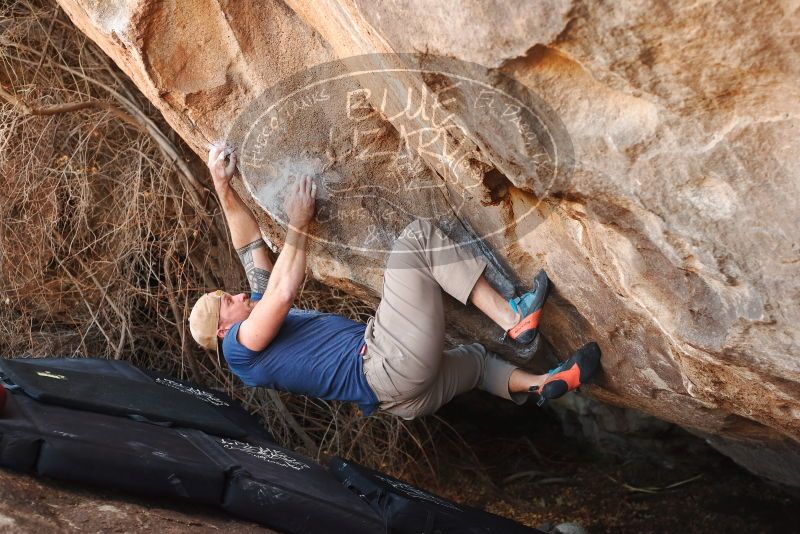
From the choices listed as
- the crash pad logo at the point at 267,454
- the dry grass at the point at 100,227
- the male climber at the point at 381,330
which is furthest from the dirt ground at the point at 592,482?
the crash pad logo at the point at 267,454

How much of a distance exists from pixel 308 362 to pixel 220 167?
0.69 meters

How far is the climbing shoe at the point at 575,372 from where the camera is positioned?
271cm

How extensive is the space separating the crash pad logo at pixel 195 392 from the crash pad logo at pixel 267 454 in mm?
348

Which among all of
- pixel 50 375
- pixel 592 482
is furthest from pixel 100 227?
pixel 592 482

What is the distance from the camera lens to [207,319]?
2895 mm

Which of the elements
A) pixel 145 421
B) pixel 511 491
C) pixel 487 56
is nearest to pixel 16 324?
pixel 145 421

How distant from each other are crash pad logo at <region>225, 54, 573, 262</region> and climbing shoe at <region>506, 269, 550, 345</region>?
0.17 m

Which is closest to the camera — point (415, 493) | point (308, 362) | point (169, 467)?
point (169, 467)

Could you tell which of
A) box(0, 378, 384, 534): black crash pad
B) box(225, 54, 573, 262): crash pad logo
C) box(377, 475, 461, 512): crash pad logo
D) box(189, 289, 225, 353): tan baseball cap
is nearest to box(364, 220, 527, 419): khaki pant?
box(225, 54, 573, 262): crash pad logo

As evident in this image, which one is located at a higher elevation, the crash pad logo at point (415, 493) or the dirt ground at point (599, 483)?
the crash pad logo at point (415, 493)

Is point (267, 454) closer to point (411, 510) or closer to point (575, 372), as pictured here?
point (411, 510)

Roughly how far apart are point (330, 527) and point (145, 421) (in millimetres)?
628

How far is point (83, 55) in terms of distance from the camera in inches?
157

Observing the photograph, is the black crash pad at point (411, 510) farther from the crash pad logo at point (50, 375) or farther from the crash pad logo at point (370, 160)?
the crash pad logo at point (50, 375)
